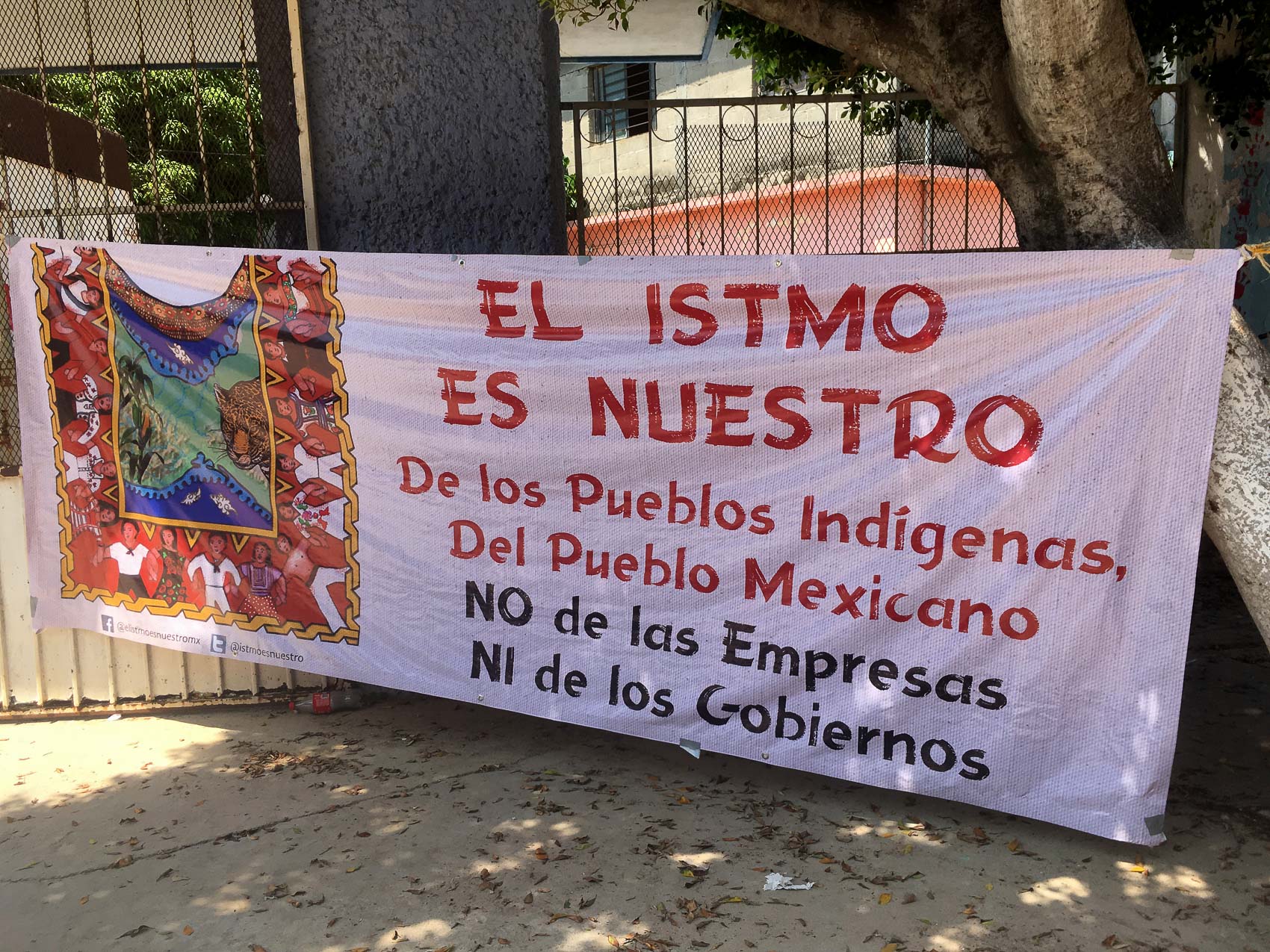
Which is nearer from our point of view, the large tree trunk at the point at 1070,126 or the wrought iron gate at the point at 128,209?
the large tree trunk at the point at 1070,126

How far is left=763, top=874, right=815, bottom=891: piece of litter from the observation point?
139 inches

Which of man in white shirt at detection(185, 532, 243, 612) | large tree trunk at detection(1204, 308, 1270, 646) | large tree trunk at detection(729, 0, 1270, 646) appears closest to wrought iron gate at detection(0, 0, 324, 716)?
man in white shirt at detection(185, 532, 243, 612)

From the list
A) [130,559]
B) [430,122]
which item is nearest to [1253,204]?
[430,122]

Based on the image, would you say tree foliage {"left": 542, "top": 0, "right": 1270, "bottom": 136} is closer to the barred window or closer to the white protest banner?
the white protest banner

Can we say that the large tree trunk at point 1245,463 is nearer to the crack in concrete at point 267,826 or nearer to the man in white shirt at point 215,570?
the crack in concrete at point 267,826

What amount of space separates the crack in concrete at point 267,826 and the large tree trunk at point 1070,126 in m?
2.76

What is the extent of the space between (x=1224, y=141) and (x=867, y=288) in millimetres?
3433

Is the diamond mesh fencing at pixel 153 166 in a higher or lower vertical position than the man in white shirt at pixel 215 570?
higher

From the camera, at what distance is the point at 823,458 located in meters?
3.80

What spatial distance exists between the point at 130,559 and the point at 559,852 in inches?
98.2

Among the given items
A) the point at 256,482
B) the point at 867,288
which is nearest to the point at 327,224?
the point at 256,482

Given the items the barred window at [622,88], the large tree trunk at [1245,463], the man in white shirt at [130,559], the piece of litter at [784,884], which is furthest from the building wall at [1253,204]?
the barred window at [622,88]

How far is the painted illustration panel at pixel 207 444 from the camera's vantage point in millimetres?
4598

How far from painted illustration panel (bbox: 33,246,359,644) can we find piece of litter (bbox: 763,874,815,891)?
204 cm
